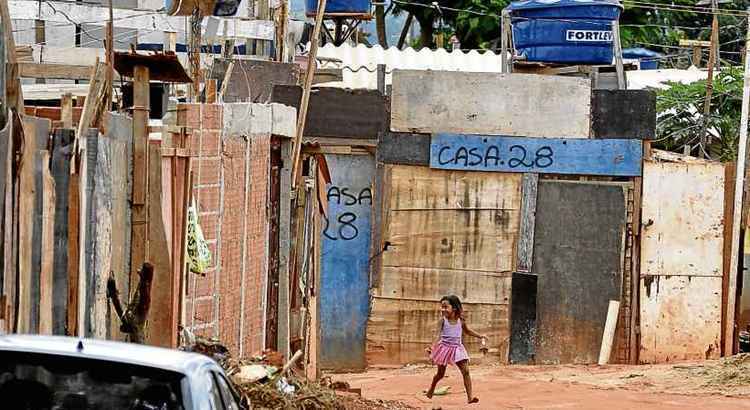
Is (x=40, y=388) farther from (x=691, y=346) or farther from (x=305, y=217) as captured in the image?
(x=691, y=346)

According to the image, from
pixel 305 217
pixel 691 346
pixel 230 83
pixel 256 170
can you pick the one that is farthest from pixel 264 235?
pixel 691 346

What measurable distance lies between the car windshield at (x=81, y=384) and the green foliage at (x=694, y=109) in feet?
59.9

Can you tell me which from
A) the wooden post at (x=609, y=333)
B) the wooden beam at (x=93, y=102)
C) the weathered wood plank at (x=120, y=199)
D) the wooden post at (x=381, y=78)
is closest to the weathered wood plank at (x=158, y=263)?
the weathered wood plank at (x=120, y=199)

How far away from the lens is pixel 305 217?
50.2 ft

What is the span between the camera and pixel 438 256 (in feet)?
59.8

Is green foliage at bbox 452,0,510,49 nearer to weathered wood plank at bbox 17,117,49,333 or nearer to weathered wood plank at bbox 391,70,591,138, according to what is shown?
weathered wood plank at bbox 391,70,591,138

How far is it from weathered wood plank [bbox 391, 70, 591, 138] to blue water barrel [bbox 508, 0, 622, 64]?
1141 mm

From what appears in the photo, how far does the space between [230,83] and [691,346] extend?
6.70m

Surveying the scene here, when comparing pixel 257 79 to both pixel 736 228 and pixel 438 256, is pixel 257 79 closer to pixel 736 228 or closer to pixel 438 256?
pixel 438 256

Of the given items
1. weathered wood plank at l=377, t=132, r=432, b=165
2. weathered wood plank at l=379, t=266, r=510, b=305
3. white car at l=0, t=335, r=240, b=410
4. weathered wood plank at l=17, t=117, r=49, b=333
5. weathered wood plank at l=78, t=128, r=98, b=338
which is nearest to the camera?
white car at l=0, t=335, r=240, b=410

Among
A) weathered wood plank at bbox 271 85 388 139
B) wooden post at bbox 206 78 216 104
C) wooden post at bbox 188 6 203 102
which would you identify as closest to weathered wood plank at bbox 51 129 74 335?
wooden post at bbox 188 6 203 102

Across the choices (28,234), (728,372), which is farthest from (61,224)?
(728,372)

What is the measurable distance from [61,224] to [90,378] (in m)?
2.79

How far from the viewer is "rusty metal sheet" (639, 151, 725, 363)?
1803 cm
